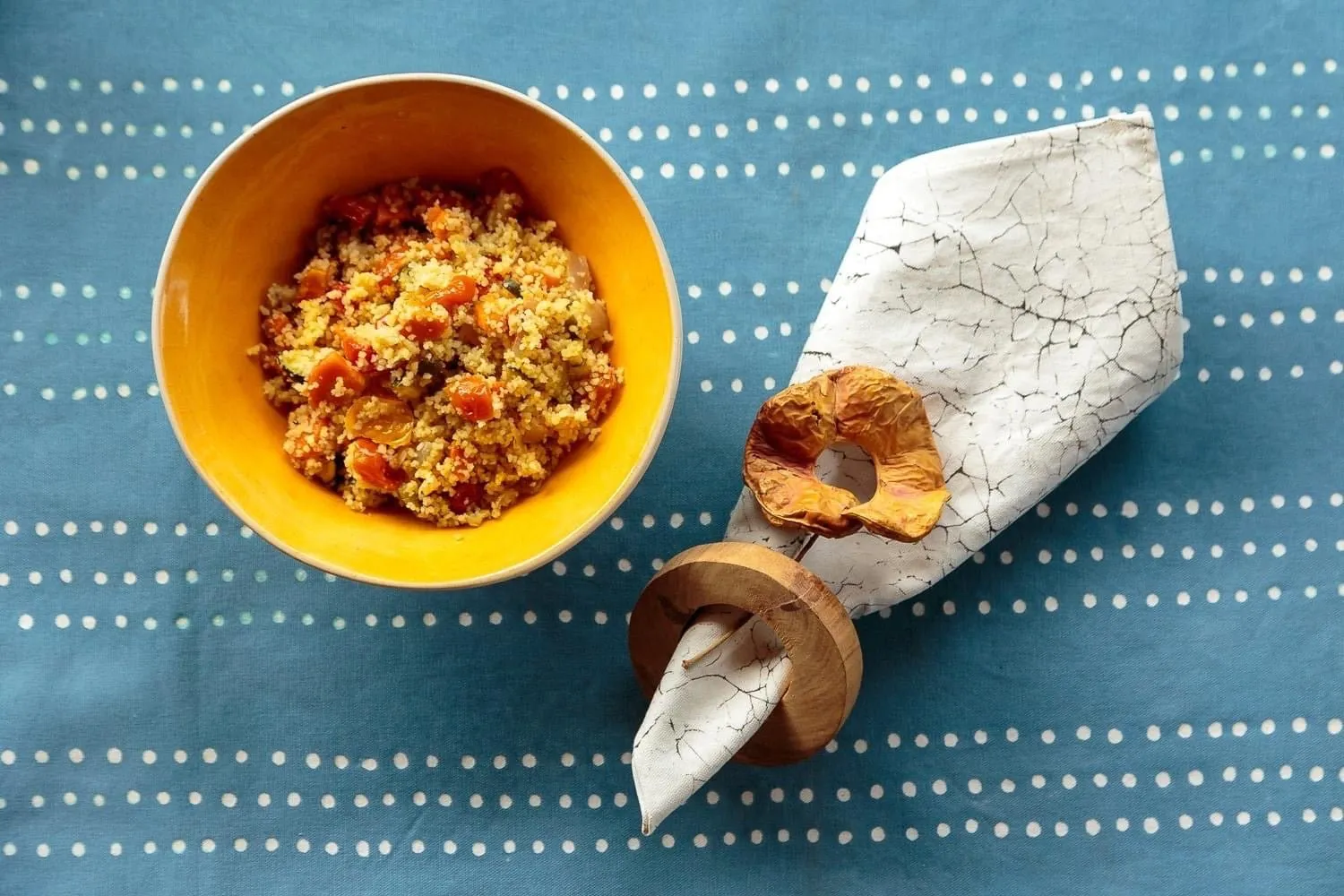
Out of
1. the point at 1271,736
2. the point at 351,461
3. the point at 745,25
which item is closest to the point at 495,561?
the point at 351,461

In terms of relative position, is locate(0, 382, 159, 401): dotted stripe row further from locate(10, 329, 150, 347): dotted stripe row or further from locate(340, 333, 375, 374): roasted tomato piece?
locate(340, 333, 375, 374): roasted tomato piece

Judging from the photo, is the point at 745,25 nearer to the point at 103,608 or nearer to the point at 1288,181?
the point at 1288,181

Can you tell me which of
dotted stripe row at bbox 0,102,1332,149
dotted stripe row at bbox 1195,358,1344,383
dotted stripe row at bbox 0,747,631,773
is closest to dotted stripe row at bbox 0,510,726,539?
dotted stripe row at bbox 0,747,631,773

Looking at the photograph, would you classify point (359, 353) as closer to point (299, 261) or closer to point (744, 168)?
point (299, 261)

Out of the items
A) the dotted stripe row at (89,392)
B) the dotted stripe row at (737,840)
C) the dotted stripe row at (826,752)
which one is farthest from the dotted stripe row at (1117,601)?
the dotted stripe row at (89,392)

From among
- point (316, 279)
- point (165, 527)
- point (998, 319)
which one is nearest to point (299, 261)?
point (316, 279)
